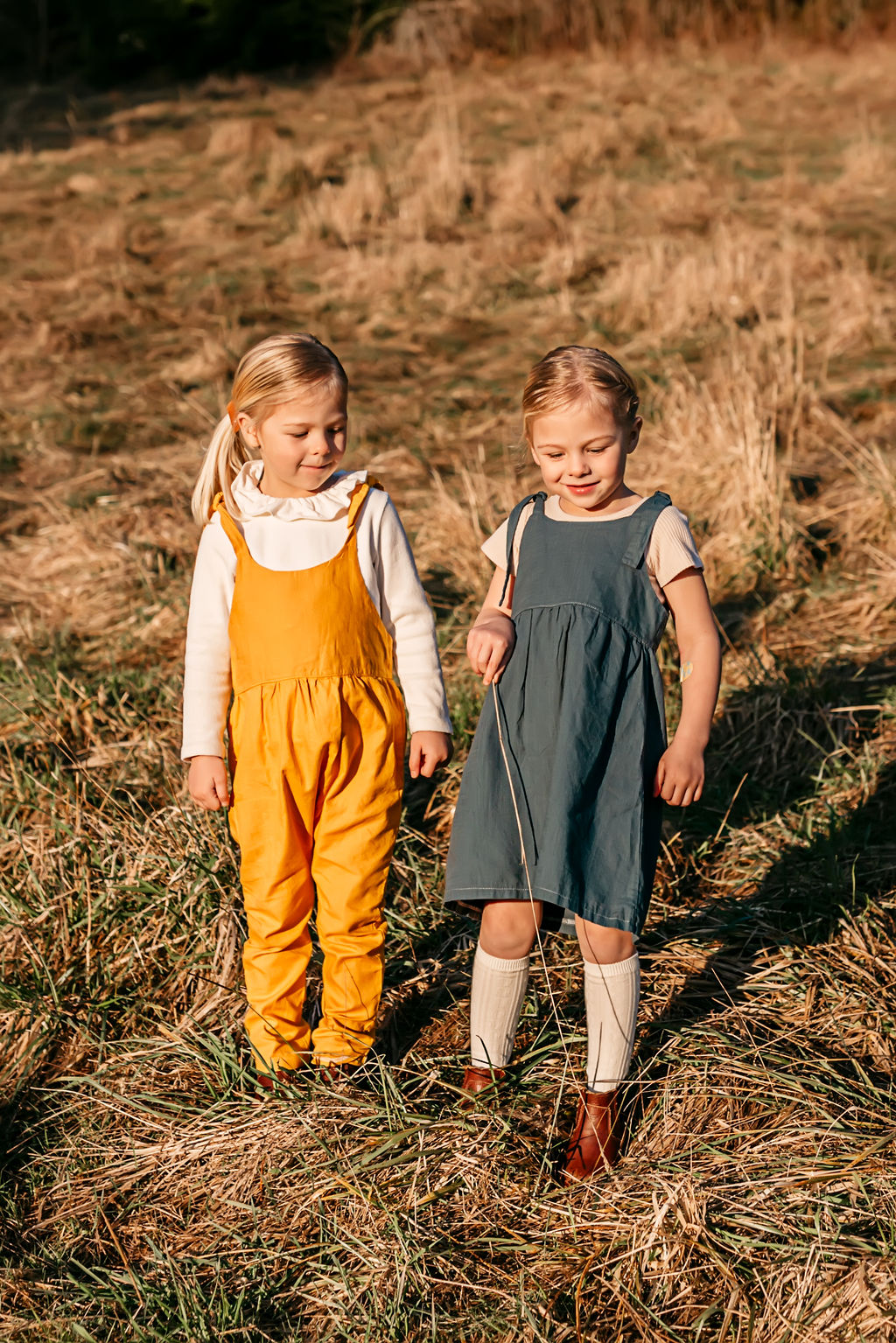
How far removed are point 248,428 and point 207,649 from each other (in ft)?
1.40

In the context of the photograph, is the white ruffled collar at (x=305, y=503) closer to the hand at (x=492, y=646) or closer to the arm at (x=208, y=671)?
the arm at (x=208, y=671)

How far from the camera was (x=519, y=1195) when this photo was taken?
6.76ft

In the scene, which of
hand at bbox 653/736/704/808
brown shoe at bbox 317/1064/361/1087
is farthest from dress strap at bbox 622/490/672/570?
brown shoe at bbox 317/1064/361/1087

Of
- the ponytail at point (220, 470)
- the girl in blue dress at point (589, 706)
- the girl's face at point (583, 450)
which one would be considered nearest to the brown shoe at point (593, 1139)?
the girl in blue dress at point (589, 706)

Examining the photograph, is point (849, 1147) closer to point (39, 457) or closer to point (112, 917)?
point (112, 917)

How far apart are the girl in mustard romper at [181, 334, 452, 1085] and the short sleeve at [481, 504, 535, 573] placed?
17 centimetres

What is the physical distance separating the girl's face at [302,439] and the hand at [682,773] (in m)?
0.80

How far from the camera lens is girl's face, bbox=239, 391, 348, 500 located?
2084mm

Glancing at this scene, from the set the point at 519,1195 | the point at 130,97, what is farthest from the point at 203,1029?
the point at 130,97

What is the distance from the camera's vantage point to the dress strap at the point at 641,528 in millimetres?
1985

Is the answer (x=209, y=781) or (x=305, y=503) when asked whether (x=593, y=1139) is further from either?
(x=305, y=503)

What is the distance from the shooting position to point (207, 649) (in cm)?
224

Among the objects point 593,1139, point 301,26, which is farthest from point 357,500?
point 301,26

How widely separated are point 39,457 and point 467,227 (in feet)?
14.5
